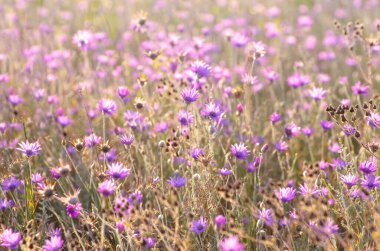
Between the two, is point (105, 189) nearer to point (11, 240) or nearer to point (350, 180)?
point (11, 240)

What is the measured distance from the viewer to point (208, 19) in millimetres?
6395

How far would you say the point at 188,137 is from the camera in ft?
9.55

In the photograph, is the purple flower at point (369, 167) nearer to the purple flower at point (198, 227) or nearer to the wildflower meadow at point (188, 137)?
the wildflower meadow at point (188, 137)

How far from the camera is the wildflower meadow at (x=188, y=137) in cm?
232

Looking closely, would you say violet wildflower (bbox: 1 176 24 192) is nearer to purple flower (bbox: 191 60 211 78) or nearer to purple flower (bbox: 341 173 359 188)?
purple flower (bbox: 191 60 211 78)

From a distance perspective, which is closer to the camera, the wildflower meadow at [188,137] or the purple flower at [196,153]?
the wildflower meadow at [188,137]

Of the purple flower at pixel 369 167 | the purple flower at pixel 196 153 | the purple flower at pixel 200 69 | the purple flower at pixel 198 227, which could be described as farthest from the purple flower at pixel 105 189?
the purple flower at pixel 369 167

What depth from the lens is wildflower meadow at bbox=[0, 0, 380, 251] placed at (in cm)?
232

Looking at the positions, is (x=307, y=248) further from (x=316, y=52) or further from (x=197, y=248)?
(x=316, y=52)

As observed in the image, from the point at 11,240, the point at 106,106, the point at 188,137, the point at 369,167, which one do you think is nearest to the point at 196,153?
the point at 188,137

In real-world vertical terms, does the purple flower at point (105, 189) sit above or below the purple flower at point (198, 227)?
above

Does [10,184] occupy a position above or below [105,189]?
below

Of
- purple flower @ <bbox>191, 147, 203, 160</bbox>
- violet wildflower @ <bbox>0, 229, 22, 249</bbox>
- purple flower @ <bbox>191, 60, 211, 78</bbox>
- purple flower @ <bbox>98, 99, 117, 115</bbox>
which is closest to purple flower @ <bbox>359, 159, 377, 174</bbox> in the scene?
purple flower @ <bbox>191, 147, 203, 160</bbox>

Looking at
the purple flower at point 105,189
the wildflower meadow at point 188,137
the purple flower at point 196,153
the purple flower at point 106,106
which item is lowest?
the wildflower meadow at point 188,137
